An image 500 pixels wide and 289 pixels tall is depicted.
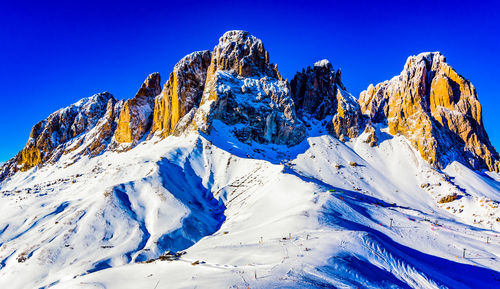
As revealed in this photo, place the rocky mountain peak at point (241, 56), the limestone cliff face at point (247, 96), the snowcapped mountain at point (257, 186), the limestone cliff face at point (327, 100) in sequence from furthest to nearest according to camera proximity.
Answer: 1. the limestone cliff face at point (327, 100)
2. the rocky mountain peak at point (241, 56)
3. the limestone cliff face at point (247, 96)
4. the snowcapped mountain at point (257, 186)

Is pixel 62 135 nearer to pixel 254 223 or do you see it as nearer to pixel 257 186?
pixel 257 186

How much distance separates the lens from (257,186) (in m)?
66.8

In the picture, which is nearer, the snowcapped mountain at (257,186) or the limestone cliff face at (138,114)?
the snowcapped mountain at (257,186)

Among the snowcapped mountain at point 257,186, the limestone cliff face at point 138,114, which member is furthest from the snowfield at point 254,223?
the limestone cliff face at point 138,114

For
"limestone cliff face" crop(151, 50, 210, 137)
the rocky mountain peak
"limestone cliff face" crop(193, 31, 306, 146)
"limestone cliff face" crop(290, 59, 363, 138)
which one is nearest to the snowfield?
"limestone cliff face" crop(193, 31, 306, 146)

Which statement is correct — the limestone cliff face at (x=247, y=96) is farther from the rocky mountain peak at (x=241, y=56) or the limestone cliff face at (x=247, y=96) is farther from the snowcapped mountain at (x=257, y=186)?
the snowcapped mountain at (x=257, y=186)

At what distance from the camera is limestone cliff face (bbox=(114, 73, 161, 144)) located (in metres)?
131

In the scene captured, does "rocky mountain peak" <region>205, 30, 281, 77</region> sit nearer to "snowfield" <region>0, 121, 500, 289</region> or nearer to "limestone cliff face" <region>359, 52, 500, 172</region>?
"snowfield" <region>0, 121, 500, 289</region>

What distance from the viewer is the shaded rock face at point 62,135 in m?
148

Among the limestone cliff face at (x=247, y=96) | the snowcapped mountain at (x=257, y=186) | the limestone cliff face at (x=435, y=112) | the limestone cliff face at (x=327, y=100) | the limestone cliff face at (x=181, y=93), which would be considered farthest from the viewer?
the limestone cliff face at (x=327, y=100)

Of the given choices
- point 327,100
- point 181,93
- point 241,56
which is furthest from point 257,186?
point 327,100

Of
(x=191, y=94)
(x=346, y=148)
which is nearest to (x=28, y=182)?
(x=191, y=94)

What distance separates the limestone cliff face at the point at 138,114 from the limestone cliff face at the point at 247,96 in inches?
1500

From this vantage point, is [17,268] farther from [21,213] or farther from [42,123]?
[42,123]
